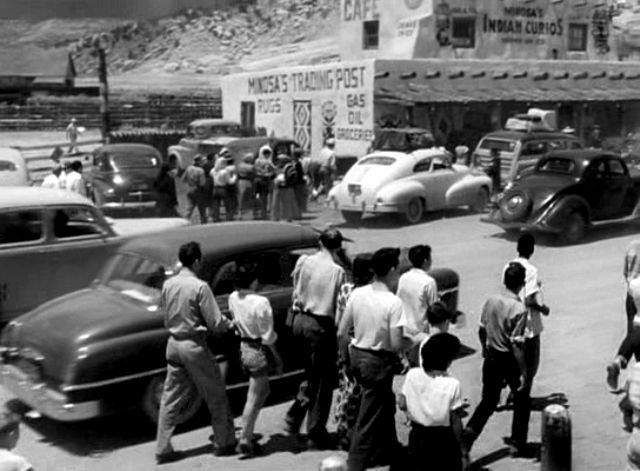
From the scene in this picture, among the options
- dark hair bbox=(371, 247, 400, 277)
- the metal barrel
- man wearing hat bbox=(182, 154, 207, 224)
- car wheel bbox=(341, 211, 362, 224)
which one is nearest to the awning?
car wheel bbox=(341, 211, 362, 224)

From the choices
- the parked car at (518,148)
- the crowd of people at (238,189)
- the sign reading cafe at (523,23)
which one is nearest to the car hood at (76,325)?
the crowd of people at (238,189)

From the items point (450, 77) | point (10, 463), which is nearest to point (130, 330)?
point (10, 463)

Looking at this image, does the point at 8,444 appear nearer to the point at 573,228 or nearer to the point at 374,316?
the point at 374,316

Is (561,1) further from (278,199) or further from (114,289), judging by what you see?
(114,289)

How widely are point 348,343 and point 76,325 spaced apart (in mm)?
2476

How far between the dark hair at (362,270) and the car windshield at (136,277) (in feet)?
6.99

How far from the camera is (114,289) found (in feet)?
28.8

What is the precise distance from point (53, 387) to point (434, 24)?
23.7 m

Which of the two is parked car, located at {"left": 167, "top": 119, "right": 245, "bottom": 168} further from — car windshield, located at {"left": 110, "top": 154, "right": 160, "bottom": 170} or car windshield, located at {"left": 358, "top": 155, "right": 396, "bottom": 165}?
car windshield, located at {"left": 358, "top": 155, "right": 396, "bottom": 165}

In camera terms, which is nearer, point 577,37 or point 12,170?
point 12,170

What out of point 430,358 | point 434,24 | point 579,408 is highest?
point 434,24

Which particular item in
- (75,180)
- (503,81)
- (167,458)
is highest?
(503,81)

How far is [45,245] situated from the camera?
36.4 ft

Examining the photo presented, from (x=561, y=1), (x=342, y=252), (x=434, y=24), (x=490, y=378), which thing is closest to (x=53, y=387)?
(x=342, y=252)
